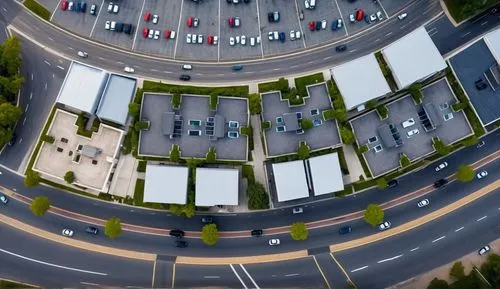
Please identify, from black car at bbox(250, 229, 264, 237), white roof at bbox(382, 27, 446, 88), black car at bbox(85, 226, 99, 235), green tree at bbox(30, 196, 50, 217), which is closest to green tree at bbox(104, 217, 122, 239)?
black car at bbox(85, 226, 99, 235)

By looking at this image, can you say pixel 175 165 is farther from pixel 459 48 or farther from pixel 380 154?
pixel 459 48

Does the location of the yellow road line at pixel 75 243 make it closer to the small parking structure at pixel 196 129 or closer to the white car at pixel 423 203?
the small parking structure at pixel 196 129

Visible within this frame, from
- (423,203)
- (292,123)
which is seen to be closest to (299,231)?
(292,123)

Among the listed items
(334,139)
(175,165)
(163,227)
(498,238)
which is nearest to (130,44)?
(175,165)

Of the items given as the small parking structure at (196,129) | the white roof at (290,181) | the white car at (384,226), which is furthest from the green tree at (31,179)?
the white car at (384,226)

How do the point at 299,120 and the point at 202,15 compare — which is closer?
the point at 299,120

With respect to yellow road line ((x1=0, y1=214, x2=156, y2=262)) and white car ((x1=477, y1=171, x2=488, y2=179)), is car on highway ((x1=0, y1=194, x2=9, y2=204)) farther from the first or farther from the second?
white car ((x1=477, y1=171, x2=488, y2=179))

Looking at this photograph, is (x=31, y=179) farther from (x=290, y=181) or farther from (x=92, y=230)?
(x=290, y=181)
